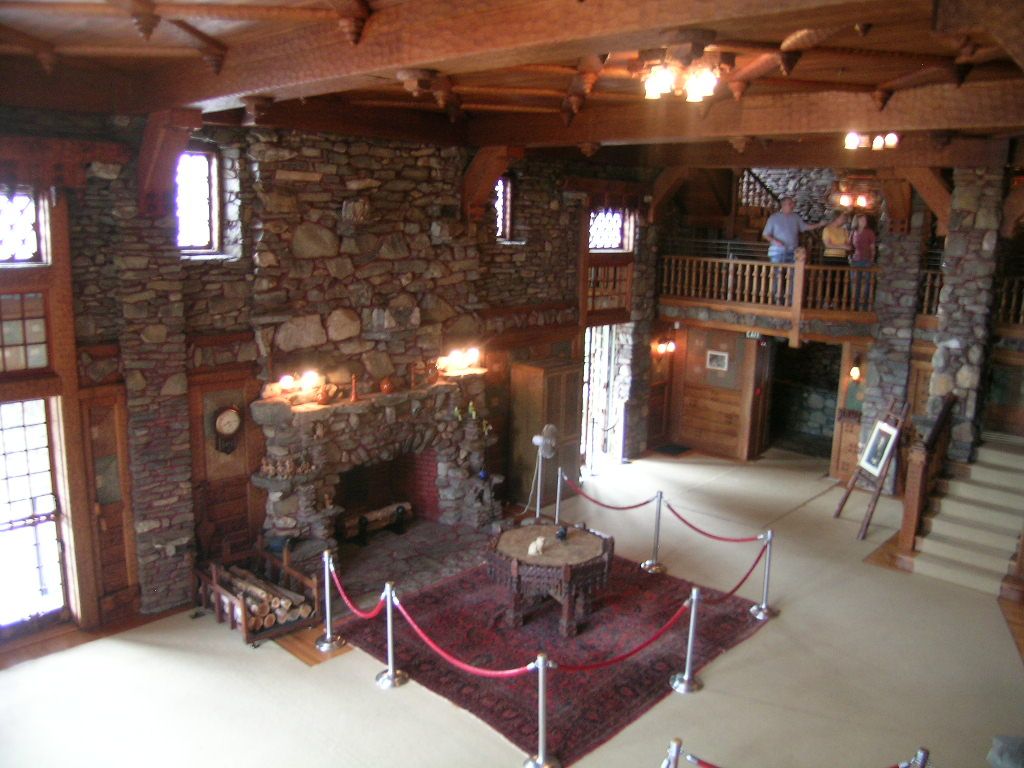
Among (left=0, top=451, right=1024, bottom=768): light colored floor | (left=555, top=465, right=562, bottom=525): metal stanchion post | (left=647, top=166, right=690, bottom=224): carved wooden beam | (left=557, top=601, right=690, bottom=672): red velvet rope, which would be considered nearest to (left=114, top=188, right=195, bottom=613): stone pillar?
(left=0, top=451, right=1024, bottom=768): light colored floor

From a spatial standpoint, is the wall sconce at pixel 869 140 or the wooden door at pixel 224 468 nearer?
the wall sconce at pixel 869 140

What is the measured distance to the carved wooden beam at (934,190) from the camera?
38.3 feet

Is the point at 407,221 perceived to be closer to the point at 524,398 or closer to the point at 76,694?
the point at 524,398

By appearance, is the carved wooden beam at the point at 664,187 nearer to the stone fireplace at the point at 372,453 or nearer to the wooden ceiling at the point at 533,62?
the wooden ceiling at the point at 533,62

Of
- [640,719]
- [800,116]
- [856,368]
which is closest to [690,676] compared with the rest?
[640,719]

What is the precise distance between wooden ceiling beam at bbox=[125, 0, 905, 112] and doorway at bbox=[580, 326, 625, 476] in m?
9.17

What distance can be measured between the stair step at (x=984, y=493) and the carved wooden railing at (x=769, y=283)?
10.7 feet

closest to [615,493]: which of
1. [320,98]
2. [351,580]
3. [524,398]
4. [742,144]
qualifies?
[524,398]

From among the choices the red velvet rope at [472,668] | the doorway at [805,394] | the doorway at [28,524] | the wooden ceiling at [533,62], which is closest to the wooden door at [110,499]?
the doorway at [28,524]

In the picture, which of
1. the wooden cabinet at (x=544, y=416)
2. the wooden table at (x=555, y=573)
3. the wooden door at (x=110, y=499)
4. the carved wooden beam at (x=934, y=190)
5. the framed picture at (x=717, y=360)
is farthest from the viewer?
the framed picture at (x=717, y=360)

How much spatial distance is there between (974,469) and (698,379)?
218 inches

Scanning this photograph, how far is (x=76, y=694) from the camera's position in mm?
7691

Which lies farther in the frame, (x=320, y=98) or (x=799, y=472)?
(x=799, y=472)

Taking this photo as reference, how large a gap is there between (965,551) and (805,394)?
7.43 meters
